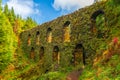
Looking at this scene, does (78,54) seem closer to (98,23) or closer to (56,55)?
(98,23)

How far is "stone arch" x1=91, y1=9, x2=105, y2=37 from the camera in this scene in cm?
2295

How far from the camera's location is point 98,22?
23.8 m

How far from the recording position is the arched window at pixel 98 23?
22806 mm

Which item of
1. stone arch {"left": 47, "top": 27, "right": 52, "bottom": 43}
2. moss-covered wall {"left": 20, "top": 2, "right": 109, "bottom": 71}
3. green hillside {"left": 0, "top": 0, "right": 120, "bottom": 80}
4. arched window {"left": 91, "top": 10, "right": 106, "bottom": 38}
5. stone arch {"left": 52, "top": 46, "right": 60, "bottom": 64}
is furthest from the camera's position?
stone arch {"left": 47, "top": 27, "right": 52, "bottom": 43}

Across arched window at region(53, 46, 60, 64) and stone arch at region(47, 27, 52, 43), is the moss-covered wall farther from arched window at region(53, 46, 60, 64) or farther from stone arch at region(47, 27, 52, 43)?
arched window at region(53, 46, 60, 64)

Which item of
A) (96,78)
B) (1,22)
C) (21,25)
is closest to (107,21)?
(96,78)

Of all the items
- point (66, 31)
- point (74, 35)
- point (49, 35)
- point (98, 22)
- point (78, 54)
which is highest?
point (49, 35)

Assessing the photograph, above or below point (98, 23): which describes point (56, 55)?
below

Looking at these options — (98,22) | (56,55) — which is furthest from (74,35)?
(56,55)

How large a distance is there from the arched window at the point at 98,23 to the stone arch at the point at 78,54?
2677 millimetres

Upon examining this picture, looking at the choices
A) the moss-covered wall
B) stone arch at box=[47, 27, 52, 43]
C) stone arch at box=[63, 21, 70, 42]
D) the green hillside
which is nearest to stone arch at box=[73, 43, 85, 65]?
the green hillside

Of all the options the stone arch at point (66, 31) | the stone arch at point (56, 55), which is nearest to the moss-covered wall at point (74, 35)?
the stone arch at point (66, 31)

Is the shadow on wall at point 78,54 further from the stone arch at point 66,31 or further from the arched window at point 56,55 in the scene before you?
the arched window at point 56,55

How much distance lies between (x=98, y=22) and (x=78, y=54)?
485cm
